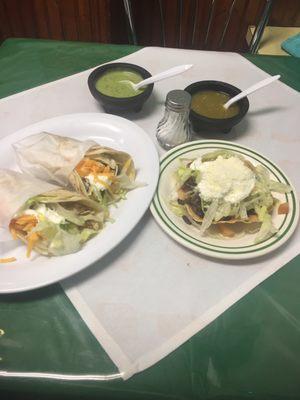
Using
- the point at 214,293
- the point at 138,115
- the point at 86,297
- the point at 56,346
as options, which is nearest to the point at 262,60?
the point at 138,115

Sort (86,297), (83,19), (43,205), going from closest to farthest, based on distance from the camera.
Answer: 1. (86,297)
2. (43,205)
3. (83,19)

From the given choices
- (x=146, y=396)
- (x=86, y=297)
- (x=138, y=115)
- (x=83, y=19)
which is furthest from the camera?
(x=83, y=19)

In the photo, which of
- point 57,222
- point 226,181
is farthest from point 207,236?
point 57,222

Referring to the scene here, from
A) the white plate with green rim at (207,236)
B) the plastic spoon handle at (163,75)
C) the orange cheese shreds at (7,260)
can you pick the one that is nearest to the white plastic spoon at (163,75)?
the plastic spoon handle at (163,75)

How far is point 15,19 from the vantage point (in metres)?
2.60

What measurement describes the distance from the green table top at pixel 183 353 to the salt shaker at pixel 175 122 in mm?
541

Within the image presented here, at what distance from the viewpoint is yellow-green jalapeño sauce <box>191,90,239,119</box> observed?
3.99 feet

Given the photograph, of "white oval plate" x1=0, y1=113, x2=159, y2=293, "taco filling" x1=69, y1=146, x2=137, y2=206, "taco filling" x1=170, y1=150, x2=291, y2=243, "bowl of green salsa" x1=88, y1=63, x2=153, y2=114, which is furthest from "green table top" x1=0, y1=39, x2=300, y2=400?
"bowl of green salsa" x1=88, y1=63, x2=153, y2=114

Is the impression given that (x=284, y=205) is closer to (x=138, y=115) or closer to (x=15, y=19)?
(x=138, y=115)

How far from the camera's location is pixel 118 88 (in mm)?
1315

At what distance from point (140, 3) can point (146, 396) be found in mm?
2706

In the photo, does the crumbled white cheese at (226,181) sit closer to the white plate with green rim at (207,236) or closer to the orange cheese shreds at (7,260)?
the white plate with green rim at (207,236)

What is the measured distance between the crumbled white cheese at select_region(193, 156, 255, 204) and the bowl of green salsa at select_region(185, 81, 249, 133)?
0.22m

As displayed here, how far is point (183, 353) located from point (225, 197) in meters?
0.42
